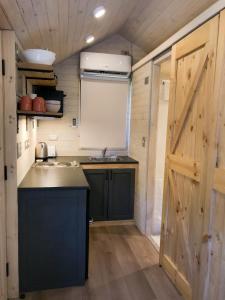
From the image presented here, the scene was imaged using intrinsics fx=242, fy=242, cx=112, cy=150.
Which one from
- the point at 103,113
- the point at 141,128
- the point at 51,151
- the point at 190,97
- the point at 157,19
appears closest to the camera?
the point at 190,97

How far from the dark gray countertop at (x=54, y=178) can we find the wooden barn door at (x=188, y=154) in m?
0.87

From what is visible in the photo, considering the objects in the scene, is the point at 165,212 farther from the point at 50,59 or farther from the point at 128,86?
the point at 128,86

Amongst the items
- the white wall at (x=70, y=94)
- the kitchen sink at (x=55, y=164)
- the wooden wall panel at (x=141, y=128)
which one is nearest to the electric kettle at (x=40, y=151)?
the kitchen sink at (x=55, y=164)

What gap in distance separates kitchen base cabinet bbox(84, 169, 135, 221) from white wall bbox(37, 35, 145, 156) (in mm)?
742

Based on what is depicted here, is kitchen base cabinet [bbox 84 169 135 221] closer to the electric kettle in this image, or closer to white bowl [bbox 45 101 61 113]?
the electric kettle

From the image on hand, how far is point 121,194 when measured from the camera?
3604 mm

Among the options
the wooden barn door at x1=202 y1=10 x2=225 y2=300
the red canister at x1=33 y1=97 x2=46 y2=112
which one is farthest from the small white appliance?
the wooden barn door at x1=202 y1=10 x2=225 y2=300

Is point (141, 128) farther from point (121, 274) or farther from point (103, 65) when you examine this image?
point (121, 274)

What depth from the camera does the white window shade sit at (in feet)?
12.7

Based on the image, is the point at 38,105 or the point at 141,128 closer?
the point at 38,105

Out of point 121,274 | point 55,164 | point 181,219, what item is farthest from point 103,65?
point 121,274

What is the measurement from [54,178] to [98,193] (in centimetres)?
120

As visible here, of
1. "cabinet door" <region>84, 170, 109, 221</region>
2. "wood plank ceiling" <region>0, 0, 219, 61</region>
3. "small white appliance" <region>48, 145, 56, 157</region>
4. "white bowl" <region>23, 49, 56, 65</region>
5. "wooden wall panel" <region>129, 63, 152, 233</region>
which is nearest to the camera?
"wood plank ceiling" <region>0, 0, 219, 61</region>

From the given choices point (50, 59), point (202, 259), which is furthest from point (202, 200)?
point (50, 59)
